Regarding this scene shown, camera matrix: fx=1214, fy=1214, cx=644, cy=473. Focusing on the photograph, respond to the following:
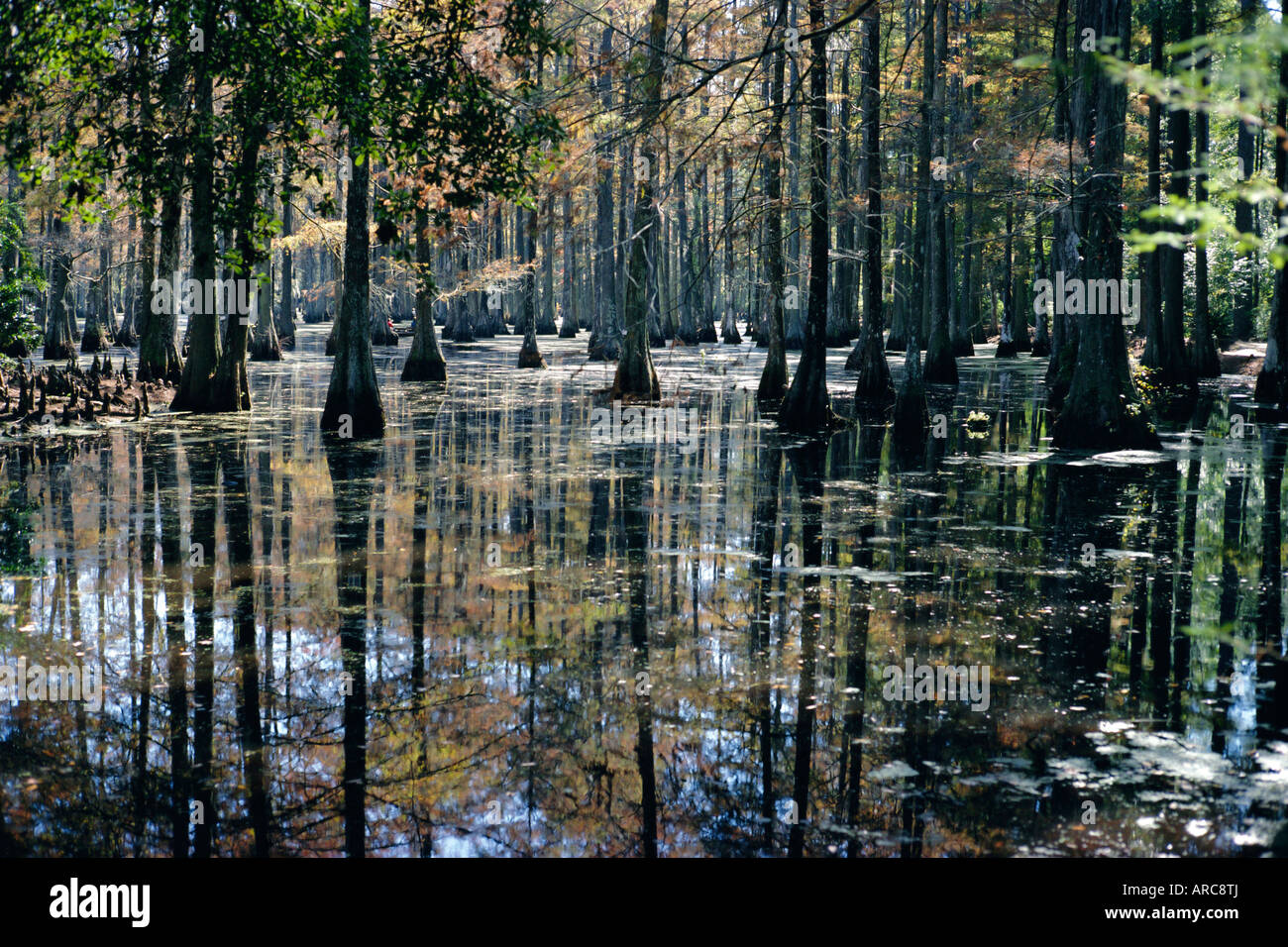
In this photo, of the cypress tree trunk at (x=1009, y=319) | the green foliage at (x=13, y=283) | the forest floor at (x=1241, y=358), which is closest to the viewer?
the green foliage at (x=13, y=283)

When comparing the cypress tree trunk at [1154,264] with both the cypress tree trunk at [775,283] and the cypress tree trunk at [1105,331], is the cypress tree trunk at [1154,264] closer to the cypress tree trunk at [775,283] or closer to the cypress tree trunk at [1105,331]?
the cypress tree trunk at [1105,331]

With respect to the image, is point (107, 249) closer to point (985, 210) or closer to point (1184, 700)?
point (985, 210)

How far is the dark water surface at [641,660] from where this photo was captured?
532 cm

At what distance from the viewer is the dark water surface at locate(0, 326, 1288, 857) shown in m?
5.32

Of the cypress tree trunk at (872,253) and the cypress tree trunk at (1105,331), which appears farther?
the cypress tree trunk at (872,253)

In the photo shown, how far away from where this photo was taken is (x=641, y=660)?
25.2ft

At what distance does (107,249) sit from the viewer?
191ft

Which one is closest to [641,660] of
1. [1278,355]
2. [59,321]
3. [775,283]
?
[775,283]

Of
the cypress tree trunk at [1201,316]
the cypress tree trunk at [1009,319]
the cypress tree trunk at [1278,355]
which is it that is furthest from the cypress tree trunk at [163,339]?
the cypress tree trunk at [1009,319]

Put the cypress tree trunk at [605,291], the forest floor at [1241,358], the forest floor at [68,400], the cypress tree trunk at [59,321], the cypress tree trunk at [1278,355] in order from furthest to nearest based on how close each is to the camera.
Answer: the cypress tree trunk at [59,321] < the cypress tree trunk at [605,291] < the forest floor at [1241,358] < the cypress tree trunk at [1278,355] < the forest floor at [68,400]

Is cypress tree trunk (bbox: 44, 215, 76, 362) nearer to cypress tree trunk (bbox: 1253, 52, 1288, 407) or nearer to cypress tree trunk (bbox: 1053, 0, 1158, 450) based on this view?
cypress tree trunk (bbox: 1053, 0, 1158, 450)

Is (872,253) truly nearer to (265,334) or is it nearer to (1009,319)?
(1009,319)
